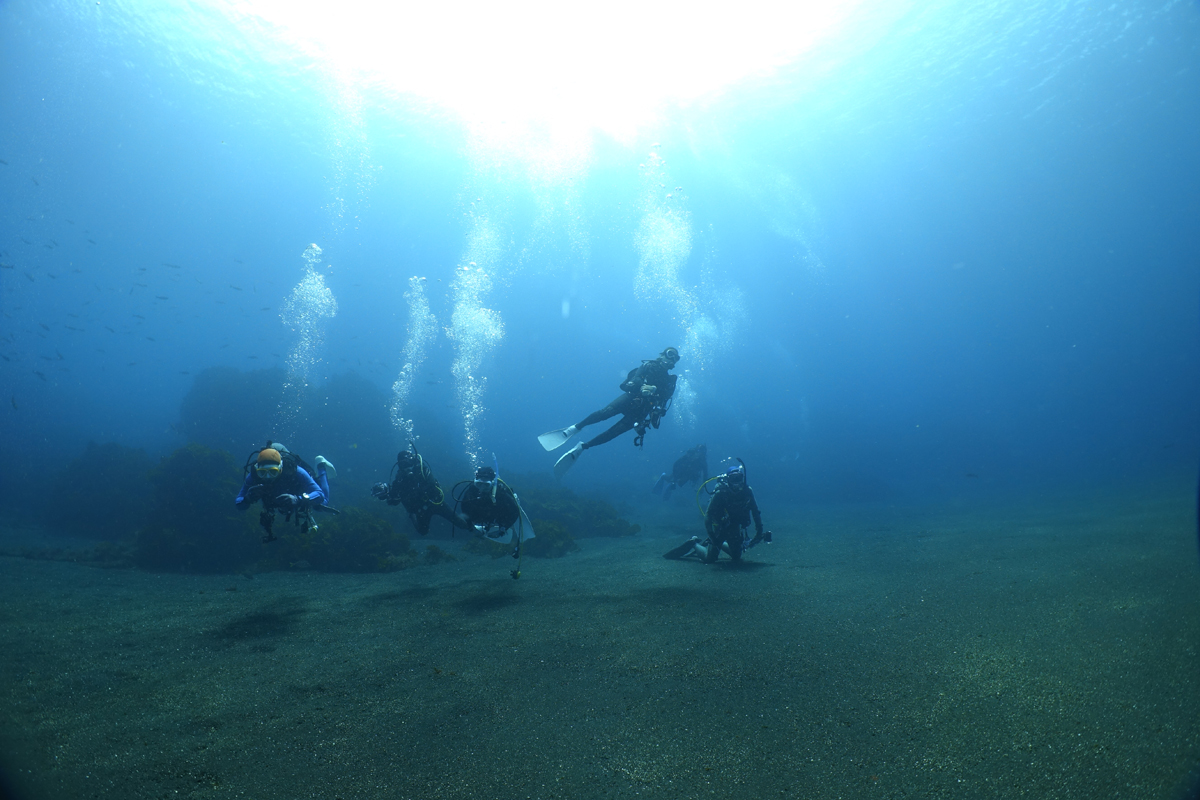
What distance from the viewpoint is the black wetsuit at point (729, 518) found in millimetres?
8773

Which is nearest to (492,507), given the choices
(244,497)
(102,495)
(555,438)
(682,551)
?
(555,438)

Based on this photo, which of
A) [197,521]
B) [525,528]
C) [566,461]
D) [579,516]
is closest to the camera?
[525,528]

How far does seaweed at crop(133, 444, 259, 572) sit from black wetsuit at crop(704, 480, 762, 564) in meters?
10.7

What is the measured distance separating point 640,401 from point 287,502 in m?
6.50

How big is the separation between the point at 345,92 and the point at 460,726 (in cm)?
5254

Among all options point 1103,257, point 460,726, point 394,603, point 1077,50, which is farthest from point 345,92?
point 1103,257

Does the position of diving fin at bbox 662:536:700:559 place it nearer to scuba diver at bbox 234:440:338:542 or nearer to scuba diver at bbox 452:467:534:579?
scuba diver at bbox 452:467:534:579

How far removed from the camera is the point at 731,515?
8961 millimetres

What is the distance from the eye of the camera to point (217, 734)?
3324 mm

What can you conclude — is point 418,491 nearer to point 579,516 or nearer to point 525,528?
point 525,528

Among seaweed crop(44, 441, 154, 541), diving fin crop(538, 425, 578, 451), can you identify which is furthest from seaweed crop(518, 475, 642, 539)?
seaweed crop(44, 441, 154, 541)

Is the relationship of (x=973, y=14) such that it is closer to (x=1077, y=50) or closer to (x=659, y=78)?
(x=1077, y=50)

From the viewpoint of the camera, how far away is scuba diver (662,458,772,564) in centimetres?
866

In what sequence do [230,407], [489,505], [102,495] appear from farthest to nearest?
[230,407] → [102,495] → [489,505]
